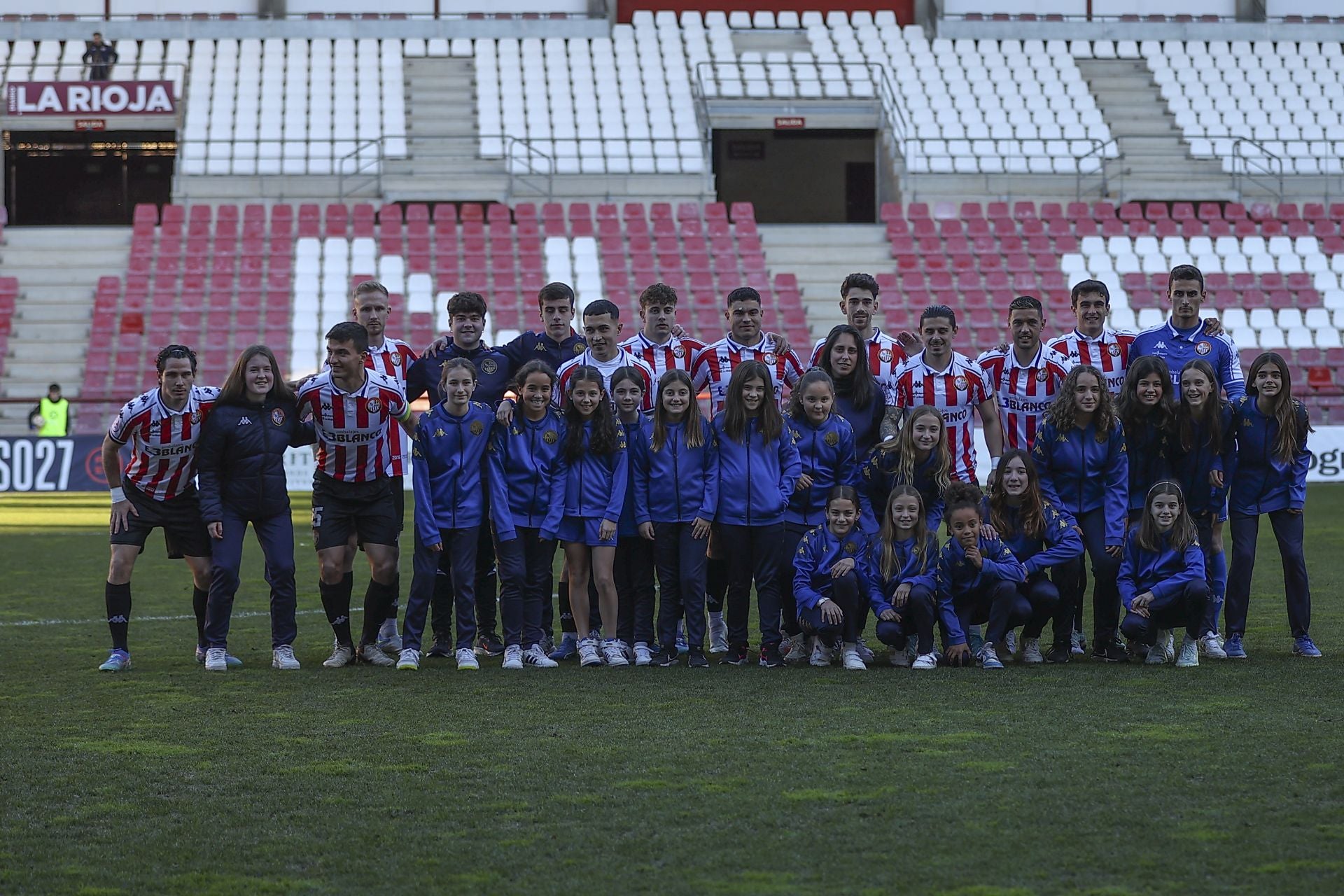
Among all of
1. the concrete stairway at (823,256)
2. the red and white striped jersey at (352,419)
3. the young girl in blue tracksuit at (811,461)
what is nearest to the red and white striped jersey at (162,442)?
the red and white striped jersey at (352,419)

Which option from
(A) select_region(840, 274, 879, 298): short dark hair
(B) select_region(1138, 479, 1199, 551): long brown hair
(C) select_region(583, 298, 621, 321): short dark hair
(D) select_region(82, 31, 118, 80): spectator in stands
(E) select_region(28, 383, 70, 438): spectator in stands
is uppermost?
(D) select_region(82, 31, 118, 80): spectator in stands

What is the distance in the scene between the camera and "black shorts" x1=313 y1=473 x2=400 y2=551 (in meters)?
7.63

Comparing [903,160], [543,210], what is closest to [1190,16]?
[903,160]

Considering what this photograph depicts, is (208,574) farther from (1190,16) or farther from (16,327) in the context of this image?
(1190,16)

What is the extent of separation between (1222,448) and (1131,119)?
23904mm

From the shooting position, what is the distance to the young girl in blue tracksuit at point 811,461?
7609mm

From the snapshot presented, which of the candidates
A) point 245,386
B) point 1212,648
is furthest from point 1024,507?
point 245,386

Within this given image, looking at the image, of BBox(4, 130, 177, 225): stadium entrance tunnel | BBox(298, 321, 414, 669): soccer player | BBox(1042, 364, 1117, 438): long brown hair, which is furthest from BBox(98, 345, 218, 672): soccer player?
BBox(4, 130, 177, 225): stadium entrance tunnel

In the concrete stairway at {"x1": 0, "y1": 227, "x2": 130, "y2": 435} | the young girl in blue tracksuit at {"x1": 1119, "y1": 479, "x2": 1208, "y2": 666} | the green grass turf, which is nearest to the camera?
the green grass turf

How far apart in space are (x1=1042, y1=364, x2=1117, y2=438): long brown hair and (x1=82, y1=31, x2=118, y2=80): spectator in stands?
25221mm

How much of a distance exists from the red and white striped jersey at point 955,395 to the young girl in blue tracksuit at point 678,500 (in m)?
1.12

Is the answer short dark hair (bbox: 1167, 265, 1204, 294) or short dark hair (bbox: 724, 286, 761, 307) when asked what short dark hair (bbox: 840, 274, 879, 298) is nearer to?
short dark hair (bbox: 724, 286, 761, 307)

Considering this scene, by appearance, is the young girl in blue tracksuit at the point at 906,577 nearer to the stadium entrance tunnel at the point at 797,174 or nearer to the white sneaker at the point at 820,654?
the white sneaker at the point at 820,654

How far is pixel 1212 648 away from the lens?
7.61 meters
